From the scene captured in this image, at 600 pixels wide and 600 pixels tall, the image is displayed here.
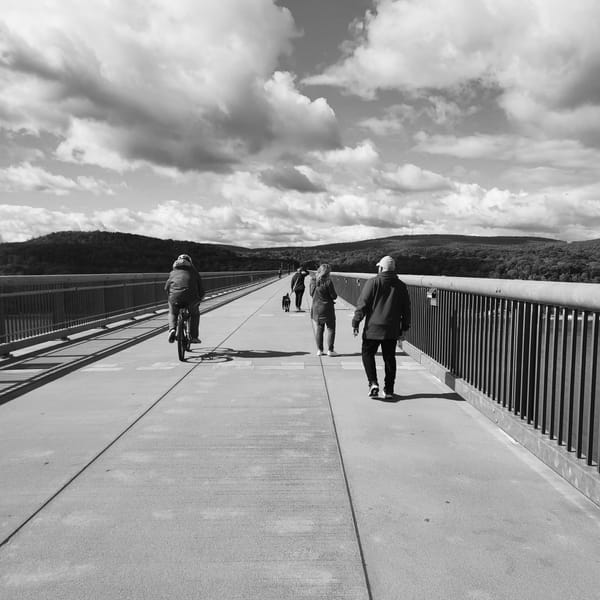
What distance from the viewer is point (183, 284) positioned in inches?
361

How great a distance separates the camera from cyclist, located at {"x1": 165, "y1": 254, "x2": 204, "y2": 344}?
908 cm

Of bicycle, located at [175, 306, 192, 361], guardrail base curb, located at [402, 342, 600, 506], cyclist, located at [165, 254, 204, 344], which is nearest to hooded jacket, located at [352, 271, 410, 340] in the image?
guardrail base curb, located at [402, 342, 600, 506]

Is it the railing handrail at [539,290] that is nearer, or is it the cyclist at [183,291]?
the railing handrail at [539,290]

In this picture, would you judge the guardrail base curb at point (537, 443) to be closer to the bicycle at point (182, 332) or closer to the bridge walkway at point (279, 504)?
the bridge walkway at point (279, 504)

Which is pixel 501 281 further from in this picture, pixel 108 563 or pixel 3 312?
pixel 3 312

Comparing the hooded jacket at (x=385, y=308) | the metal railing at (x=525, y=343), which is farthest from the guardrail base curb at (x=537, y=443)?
the hooded jacket at (x=385, y=308)

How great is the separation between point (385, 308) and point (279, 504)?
3.23 metres

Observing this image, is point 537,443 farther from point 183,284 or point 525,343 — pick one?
point 183,284

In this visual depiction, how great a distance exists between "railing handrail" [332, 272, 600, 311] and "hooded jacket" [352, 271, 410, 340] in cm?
80

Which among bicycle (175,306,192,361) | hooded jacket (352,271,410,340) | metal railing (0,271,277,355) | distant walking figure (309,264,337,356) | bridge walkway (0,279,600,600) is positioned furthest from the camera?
distant walking figure (309,264,337,356)

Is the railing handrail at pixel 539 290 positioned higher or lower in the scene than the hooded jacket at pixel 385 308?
higher

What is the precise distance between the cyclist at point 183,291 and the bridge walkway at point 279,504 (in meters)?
2.95

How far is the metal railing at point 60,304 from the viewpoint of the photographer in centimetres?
928

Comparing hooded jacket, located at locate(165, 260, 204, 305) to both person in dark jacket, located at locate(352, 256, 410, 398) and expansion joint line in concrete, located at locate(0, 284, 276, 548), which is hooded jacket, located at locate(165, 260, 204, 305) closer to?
expansion joint line in concrete, located at locate(0, 284, 276, 548)
